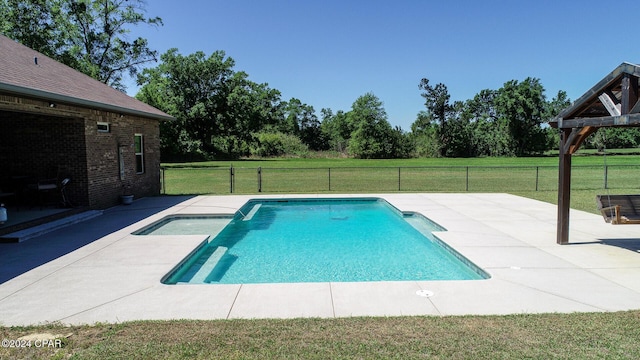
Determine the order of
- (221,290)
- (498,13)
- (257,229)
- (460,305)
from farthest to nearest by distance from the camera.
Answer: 1. (498,13)
2. (257,229)
3. (221,290)
4. (460,305)

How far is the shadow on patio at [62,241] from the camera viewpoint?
556 cm

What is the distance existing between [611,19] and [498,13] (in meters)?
5.25

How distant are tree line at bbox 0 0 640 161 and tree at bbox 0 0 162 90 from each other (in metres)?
0.07

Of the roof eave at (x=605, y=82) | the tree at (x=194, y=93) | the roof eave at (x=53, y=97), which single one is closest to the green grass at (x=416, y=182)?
the roof eave at (x=605, y=82)

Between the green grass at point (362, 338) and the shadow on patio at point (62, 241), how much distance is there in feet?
8.33

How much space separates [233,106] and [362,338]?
146 feet

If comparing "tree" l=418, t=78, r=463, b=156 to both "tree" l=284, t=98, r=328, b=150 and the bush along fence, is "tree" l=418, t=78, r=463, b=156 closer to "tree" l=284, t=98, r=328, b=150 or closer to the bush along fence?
"tree" l=284, t=98, r=328, b=150

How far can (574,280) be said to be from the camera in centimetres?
486

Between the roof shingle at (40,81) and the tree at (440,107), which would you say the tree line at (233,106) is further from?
the roof shingle at (40,81)

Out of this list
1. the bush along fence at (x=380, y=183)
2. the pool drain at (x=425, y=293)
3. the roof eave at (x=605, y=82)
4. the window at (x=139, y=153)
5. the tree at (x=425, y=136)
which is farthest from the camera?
the tree at (x=425, y=136)

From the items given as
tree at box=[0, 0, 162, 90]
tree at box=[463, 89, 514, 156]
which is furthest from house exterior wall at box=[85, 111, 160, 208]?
tree at box=[463, 89, 514, 156]

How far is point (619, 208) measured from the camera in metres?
6.23

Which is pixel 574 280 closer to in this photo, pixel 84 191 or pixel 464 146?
pixel 84 191

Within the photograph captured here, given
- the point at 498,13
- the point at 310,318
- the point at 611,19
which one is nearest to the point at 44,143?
the point at 310,318
